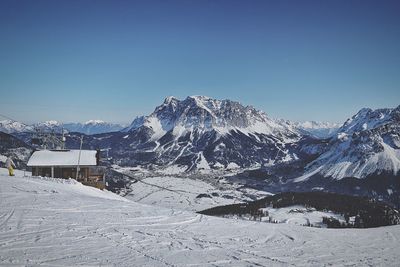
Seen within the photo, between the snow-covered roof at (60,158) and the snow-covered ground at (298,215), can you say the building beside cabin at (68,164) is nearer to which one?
the snow-covered roof at (60,158)

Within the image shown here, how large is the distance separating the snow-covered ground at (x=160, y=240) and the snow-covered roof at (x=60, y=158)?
30124 millimetres

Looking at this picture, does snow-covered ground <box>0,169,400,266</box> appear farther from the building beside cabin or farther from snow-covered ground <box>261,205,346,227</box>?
snow-covered ground <box>261,205,346,227</box>

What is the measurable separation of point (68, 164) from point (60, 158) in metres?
2.17

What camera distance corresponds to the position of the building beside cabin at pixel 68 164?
56812mm

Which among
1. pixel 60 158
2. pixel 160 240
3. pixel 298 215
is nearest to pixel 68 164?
pixel 60 158

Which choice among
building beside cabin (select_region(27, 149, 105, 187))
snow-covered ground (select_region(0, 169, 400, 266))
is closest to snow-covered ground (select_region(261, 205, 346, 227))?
building beside cabin (select_region(27, 149, 105, 187))

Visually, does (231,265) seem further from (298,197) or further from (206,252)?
(298,197)

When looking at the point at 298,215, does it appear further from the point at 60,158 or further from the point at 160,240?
the point at 160,240

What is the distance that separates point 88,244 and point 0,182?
24.7 metres

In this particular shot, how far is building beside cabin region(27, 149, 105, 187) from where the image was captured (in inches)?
2237

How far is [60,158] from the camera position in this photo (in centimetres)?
5781

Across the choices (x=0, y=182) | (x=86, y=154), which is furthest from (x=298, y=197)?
(x=0, y=182)

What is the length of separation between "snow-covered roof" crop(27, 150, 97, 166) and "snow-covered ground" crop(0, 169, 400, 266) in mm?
30124

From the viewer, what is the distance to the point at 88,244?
16156 mm
